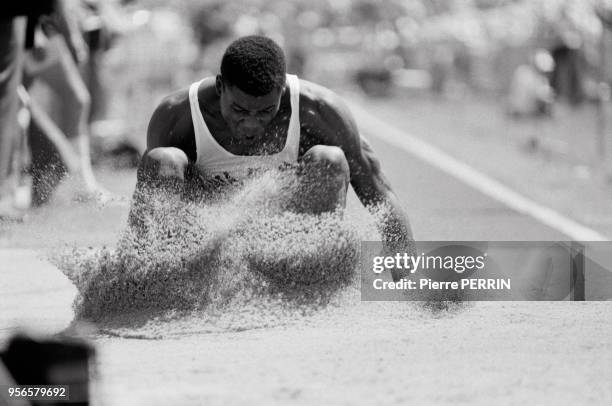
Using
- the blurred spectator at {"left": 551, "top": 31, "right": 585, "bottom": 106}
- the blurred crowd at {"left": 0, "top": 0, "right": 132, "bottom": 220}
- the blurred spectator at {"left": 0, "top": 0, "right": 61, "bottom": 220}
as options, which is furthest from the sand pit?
the blurred spectator at {"left": 551, "top": 31, "right": 585, "bottom": 106}

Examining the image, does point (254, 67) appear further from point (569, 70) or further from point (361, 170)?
point (569, 70)

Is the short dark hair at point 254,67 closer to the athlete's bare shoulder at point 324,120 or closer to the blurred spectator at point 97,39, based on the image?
the athlete's bare shoulder at point 324,120

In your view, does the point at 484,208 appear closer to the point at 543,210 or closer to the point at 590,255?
the point at 543,210

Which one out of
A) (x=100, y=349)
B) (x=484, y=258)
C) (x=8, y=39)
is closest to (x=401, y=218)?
(x=484, y=258)

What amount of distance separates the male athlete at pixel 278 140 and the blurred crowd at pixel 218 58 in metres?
0.95

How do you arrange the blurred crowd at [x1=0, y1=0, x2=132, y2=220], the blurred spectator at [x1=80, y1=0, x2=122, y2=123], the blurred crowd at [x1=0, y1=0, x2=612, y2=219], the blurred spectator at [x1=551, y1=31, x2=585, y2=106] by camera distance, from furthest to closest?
1. the blurred spectator at [x1=551, y1=31, x2=585, y2=106]
2. the blurred spectator at [x1=80, y1=0, x2=122, y2=123]
3. the blurred crowd at [x1=0, y1=0, x2=612, y2=219]
4. the blurred crowd at [x1=0, y1=0, x2=132, y2=220]

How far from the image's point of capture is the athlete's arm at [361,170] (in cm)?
576

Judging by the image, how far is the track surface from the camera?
13.5 ft

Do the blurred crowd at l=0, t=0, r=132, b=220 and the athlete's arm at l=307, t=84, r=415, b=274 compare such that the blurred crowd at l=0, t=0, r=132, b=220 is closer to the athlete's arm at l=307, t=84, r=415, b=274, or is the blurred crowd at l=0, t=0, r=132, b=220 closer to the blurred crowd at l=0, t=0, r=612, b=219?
the blurred crowd at l=0, t=0, r=612, b=219

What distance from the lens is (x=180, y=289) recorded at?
5.46m

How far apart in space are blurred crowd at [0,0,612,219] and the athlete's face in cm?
96

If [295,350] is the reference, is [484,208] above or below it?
above

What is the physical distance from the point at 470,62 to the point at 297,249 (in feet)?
71.0

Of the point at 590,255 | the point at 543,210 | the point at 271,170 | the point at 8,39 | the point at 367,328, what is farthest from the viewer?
the point at 543,210
